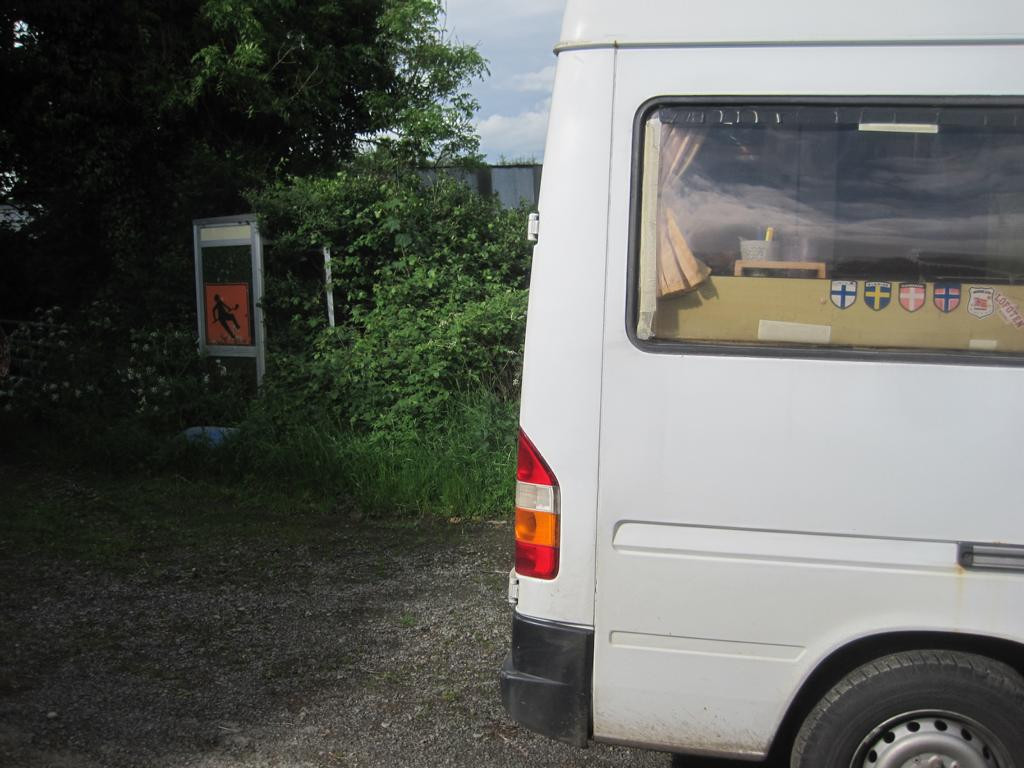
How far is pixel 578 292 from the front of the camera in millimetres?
2760

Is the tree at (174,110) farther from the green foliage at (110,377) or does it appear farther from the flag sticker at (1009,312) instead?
the flag sticker at (1009,312)

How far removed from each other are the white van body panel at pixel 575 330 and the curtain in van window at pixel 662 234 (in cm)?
12

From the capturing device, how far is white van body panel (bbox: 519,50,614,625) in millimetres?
2736

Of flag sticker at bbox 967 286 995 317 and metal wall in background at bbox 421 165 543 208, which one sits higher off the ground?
metal wall in background at bbox 421 165 543 208

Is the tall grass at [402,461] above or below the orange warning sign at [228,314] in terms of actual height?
below

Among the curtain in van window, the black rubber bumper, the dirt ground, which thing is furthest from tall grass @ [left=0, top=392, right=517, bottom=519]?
the curtain in van window

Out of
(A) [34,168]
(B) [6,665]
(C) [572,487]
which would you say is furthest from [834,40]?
(A) [34,168]

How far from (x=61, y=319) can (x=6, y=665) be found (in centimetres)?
745

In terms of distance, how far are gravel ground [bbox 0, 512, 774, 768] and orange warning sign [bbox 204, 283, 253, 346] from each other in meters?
3.17

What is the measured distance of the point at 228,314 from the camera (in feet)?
29.2

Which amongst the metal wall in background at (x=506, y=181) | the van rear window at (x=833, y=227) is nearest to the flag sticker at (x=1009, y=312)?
the van rear window at (x=833, y=227)

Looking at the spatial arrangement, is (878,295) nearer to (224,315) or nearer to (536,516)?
(536,516)

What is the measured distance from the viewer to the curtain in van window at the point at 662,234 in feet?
8.99

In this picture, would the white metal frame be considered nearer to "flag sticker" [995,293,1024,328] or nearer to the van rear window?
the van rear window
